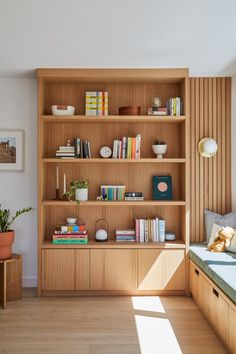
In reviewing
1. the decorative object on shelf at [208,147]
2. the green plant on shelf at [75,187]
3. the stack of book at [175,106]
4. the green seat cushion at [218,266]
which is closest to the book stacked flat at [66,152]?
the green plant on shelf at [75,187]

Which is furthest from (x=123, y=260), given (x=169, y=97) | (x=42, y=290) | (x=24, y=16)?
(x=24, y=16)

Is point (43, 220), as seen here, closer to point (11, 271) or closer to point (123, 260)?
point (11, 271)

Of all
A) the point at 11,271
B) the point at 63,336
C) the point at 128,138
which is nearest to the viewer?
the point at 63,336

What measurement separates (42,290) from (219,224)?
217cm

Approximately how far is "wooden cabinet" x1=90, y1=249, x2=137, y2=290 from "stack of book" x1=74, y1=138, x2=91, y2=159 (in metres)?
1.13

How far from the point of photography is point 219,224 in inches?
162

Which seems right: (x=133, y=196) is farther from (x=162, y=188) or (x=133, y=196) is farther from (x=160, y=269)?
(x=160, y=269)

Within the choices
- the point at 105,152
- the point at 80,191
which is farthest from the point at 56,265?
the point at 105,152

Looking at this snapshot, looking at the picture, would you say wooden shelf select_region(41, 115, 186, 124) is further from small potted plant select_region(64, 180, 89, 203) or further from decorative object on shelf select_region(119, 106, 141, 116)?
small potted plant select_region(64, 180, 89, 203)

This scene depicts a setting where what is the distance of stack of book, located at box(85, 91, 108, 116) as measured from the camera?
416cm

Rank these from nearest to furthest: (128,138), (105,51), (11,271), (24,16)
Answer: (24,16)
(105,51)
(11,271)
(128,138)

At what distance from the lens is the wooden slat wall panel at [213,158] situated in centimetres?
439

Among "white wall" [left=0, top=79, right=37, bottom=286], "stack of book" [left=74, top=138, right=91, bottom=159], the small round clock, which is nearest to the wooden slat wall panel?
the small round clock

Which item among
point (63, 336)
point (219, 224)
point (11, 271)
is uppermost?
point (219, 224)
